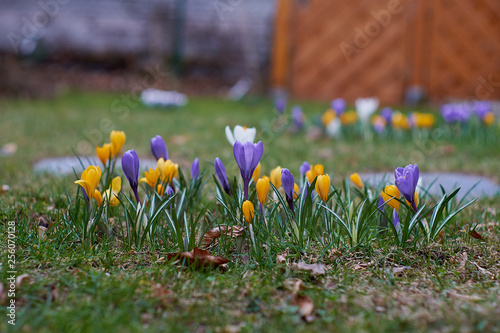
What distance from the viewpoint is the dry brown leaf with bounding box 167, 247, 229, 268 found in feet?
5.07

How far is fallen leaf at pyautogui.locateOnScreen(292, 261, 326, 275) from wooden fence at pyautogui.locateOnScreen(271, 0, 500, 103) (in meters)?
7.40

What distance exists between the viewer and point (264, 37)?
10062 mm

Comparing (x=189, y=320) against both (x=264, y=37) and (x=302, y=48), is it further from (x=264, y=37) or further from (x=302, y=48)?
(x=264, y=37)

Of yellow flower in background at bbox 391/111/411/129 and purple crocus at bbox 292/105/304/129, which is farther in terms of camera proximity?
purple crocus at bbox 292/105/304/129

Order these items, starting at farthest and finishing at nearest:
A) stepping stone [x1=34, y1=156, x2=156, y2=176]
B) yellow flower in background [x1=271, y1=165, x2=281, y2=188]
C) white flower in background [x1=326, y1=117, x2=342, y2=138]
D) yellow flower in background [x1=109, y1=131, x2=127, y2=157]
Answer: white flower in background [x1=326, y1=117, x2=342, y2=138] < stepping stone [x1=34, y1=156, x2=156, y2=176] < yellow flower in background [x1=109, y1=131, x2=127, y2=157] < yellow flower in background [x1=271, y1=165, x2=281, y2=188]

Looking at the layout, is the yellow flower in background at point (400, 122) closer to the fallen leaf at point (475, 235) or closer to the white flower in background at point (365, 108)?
the white flower in background at point (365, 108)

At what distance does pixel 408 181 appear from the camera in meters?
1.60

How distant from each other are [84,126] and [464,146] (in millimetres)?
3690

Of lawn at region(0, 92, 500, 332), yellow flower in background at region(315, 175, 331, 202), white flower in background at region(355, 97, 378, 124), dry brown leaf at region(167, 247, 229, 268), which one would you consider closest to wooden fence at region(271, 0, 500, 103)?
white flower in background at region(355, 97, 378, 124)

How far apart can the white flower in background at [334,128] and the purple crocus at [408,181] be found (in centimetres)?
291

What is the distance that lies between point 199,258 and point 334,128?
125 inches

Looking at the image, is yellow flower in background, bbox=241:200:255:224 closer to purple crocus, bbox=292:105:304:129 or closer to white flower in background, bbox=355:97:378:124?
white flower in background, bbox=355:97:378:124

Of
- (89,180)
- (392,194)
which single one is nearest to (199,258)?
(89,180)

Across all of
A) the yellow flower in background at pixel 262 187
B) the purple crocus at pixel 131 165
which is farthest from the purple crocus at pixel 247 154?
the purple crocus at pixel 131 165
